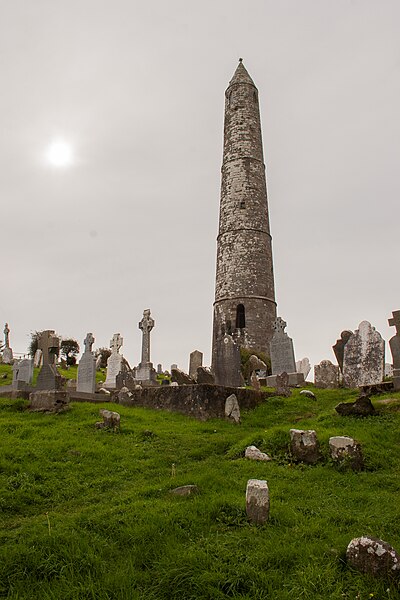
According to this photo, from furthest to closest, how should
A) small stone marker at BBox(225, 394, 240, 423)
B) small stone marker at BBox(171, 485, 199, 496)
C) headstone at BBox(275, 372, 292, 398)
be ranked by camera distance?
1. headstone at BBox(275, 372, 292, 398)
2. small stone marker at BBox(225, 394, 240, 423)
3. small stone marker at BBox(171, 485, 199, 496)

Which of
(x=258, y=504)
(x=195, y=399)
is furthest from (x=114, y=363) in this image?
(x=258, y=504)

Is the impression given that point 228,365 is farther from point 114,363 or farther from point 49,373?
point 114,363

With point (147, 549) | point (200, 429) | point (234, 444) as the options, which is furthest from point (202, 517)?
point (200, 429)

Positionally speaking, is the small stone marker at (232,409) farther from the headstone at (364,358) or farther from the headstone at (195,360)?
the headstone at (195,360)

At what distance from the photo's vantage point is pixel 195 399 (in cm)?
1171

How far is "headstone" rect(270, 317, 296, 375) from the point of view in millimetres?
17000

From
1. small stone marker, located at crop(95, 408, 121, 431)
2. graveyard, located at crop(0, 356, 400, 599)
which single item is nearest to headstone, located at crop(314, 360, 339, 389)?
graveyard, located at crop(0, 356, 400, 599)

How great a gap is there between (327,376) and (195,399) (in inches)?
214

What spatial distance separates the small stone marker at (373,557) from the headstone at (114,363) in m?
14.1

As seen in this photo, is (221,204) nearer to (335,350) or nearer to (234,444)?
(335,350)

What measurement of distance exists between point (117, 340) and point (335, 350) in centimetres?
816

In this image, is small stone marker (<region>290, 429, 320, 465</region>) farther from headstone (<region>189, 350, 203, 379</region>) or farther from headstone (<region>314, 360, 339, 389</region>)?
headstone (<region>189, 350, 203, 379</region>)

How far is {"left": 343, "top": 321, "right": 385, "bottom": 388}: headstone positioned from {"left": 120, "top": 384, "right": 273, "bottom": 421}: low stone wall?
249 centimetres

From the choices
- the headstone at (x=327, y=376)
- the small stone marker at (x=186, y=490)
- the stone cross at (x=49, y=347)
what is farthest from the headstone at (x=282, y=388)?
the small stone marker at (x=186, y=490)
